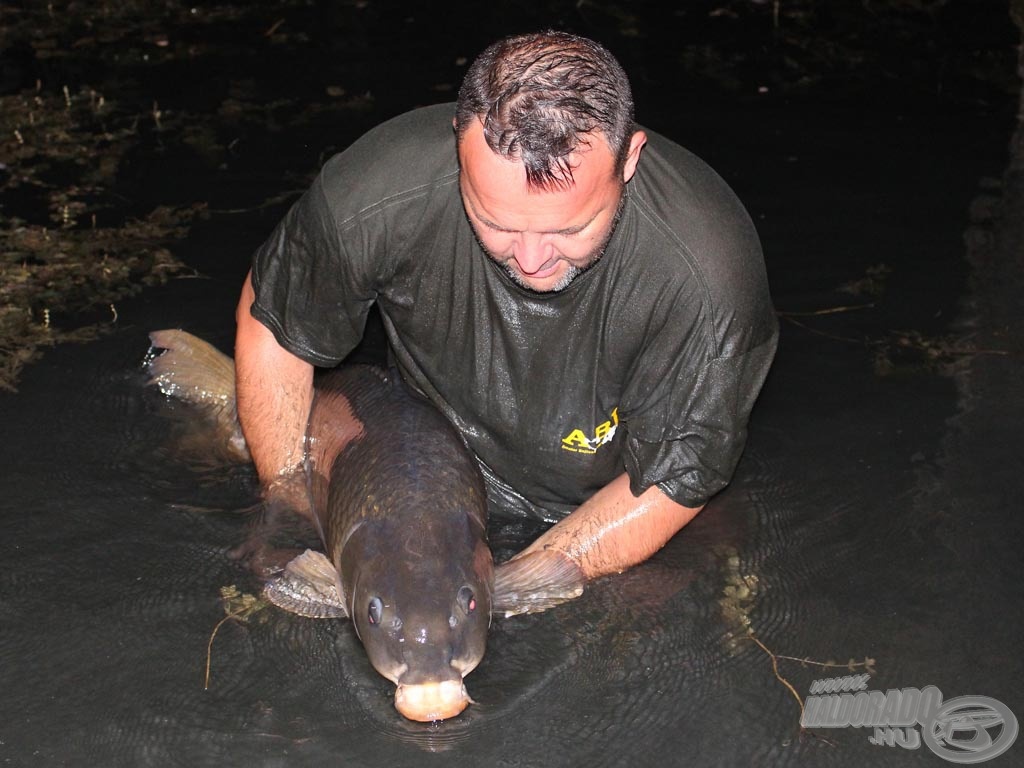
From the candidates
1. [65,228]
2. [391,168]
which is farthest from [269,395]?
[65,228]

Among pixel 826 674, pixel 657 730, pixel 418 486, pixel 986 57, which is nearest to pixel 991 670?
pixel 826 674

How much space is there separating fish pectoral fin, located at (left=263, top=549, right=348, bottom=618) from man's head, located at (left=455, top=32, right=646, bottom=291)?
3.36 feet

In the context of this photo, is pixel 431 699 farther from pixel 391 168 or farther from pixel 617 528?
pixel 391 168

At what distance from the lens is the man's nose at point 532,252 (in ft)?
10.7

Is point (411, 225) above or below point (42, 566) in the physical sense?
above

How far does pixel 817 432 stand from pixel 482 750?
1.92 meters

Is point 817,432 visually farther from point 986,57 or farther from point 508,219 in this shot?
point 986,57

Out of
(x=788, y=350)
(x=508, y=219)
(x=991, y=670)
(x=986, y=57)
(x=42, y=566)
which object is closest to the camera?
(x=508, y=219)

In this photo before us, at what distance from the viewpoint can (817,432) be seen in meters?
4.69

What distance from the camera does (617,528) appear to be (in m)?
3.81

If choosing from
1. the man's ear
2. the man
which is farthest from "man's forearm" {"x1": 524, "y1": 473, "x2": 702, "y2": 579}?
the man's ear

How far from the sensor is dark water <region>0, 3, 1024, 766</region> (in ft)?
11.1

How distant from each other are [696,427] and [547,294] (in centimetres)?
54

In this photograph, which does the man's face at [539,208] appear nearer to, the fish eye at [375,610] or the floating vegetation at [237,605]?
the fish eye at [375,610]
